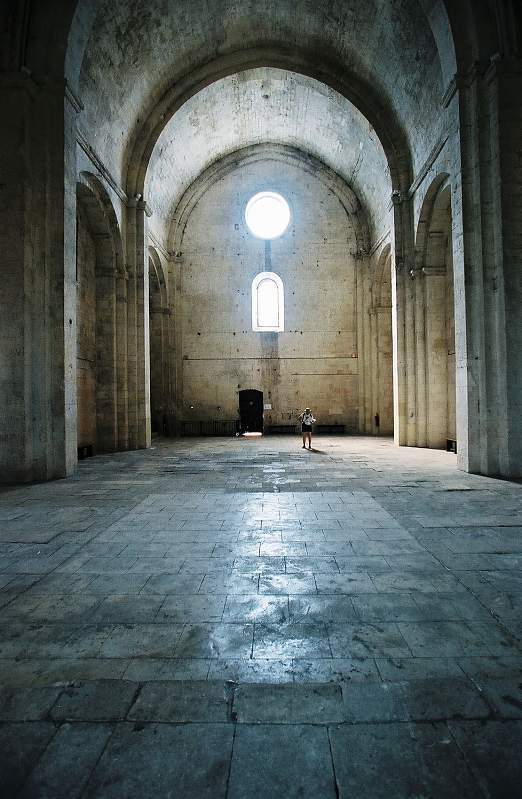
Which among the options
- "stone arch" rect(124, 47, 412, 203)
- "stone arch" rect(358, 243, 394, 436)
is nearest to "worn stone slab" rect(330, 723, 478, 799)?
"stone arch" rect(124, 47, 412, 203)

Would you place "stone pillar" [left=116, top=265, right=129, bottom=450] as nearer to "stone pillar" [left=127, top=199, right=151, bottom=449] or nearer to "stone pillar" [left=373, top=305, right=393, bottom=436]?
"stone pillar" [left=127, top=199, right=151, bottom=449]

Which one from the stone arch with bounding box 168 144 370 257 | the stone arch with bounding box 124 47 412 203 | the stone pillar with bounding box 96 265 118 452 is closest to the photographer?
the stone pillar with bounding box 96 265 118 452

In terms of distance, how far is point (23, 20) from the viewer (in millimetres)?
9672

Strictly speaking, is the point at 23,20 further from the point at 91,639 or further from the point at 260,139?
the point at 260,139

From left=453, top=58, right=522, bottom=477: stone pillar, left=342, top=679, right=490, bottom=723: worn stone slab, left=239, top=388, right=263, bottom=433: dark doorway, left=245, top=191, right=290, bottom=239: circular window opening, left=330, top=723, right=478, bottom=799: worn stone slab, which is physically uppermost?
left=245, top=191, right=290, bottom=239: circular window opening

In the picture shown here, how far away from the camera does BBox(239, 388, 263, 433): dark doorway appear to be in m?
22.5

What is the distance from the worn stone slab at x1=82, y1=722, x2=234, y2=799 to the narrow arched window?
2095 cm

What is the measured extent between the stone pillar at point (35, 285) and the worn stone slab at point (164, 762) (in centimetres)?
854

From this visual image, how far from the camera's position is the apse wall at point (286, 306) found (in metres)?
22.4

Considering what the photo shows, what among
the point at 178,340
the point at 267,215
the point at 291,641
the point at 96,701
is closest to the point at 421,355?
the point at 178,340

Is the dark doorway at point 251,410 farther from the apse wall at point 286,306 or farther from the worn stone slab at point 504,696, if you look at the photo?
the worn stone slab at point 504,696

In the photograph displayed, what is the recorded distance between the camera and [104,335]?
1516 cm

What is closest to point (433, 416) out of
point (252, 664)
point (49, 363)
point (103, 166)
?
point (49, 363)

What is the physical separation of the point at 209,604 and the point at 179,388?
19.2m
